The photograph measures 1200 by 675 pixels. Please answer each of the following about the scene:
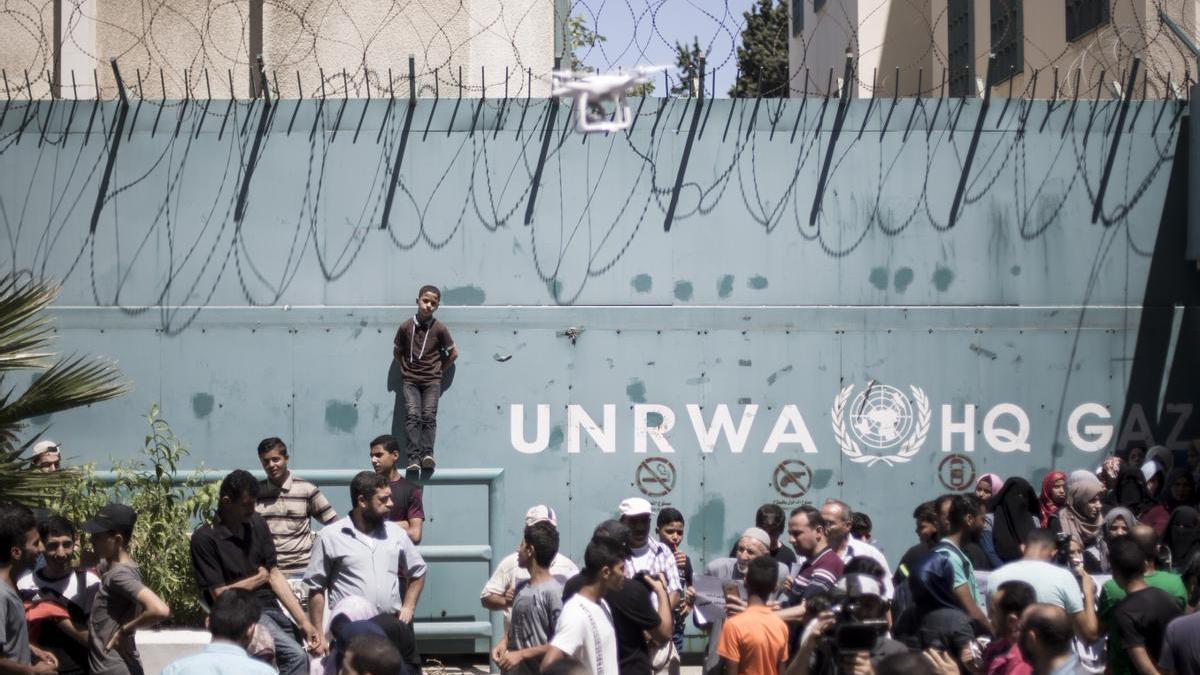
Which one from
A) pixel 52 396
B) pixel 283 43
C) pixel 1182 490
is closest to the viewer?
pixel 52 396

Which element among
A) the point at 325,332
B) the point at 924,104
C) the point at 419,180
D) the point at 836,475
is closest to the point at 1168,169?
the point at 924,104

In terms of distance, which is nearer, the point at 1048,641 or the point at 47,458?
the point at 1048,641

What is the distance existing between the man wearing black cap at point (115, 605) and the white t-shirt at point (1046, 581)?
155 inches

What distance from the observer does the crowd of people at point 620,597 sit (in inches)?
226

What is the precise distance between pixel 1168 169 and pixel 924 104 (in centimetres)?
196

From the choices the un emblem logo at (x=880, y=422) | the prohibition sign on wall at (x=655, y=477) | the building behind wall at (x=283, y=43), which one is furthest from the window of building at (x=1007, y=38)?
the prohibition sign on wall at (x=655, y=477)

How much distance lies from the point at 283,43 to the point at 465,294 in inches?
204

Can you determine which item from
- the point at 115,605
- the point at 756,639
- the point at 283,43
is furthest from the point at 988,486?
the point at 283,43

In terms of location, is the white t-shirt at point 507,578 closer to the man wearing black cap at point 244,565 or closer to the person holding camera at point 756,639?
the man wearing black cap at point 244,565

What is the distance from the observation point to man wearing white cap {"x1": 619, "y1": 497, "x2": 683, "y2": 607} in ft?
25.4

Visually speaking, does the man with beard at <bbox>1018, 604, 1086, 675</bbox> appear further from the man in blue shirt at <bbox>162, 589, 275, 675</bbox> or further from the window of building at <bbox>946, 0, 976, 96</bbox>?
the window of building at <bbox>946, 0, 976, 96</bbox>

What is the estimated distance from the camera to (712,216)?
10984 mm

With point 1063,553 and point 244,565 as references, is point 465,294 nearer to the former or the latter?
point 244,565

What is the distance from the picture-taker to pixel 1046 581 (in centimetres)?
673
